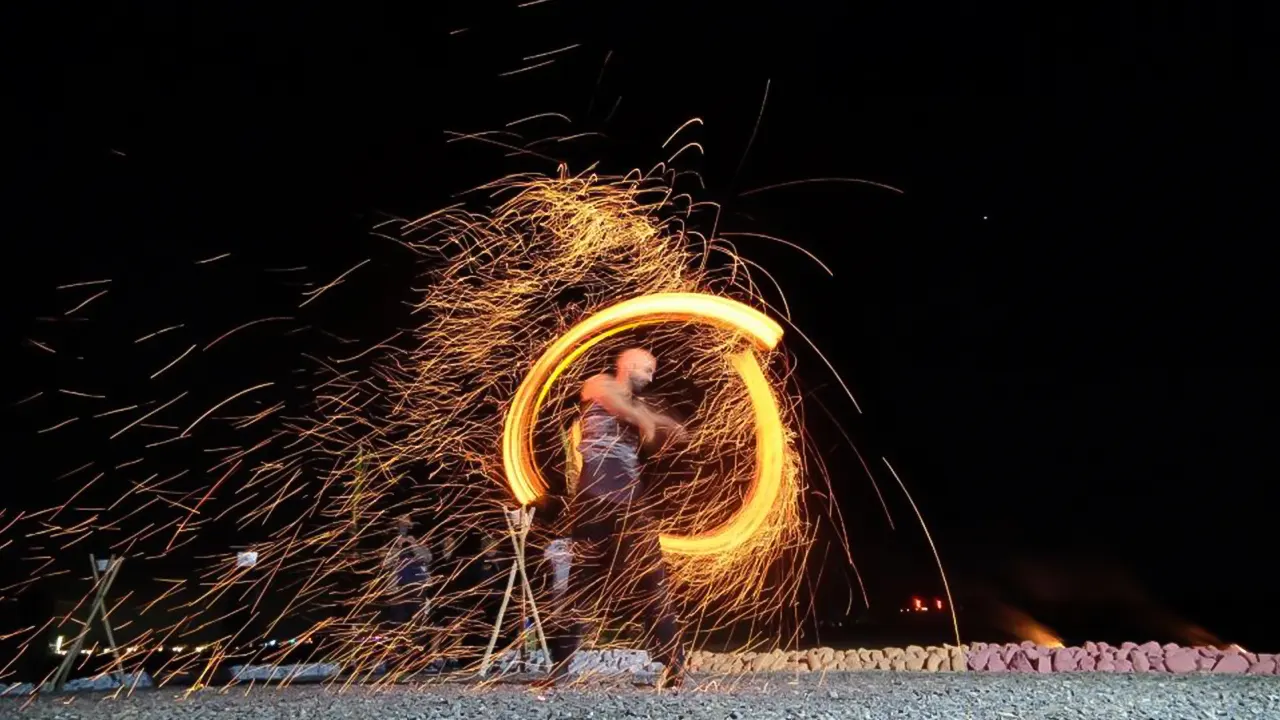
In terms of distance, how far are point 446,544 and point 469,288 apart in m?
1.63

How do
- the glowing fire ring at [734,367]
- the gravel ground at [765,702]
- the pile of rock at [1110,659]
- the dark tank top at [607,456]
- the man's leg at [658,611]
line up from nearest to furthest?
1. the gravel ground at [765,702]
2. the man's leg at [658,611]
3. the dark tank top at [607,456]
4. the glowing fire ring at [734,367]
5. the pile of rock at [1110,659]

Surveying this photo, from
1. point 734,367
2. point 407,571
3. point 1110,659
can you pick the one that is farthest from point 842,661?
point 407,571

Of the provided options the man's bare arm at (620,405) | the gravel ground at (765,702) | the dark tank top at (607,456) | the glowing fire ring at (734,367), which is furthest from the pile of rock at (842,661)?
the man's bare arm at (620,405)

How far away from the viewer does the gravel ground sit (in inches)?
113

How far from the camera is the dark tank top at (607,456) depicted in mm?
4289

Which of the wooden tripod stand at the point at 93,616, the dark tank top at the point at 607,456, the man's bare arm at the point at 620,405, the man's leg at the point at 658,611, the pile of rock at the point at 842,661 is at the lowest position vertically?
the wooden tripod stand at the point at 93,616

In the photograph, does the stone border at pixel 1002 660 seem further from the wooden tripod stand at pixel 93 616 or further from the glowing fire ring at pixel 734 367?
the wooden tripod stand at pixel 93 616

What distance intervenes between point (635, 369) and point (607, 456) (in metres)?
0.42

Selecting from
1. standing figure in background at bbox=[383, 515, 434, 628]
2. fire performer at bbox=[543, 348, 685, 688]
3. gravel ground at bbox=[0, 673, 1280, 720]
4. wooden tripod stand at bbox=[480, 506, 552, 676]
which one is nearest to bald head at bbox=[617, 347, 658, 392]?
fire performer at bbox=[543, 348, 685, 688]

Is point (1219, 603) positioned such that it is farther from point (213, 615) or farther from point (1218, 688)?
point (213, 615)

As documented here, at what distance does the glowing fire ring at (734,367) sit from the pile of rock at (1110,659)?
1.66 meters

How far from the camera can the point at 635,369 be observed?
447 cm

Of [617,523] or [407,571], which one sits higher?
[617,523]

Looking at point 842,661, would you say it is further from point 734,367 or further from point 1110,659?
point 734,367
